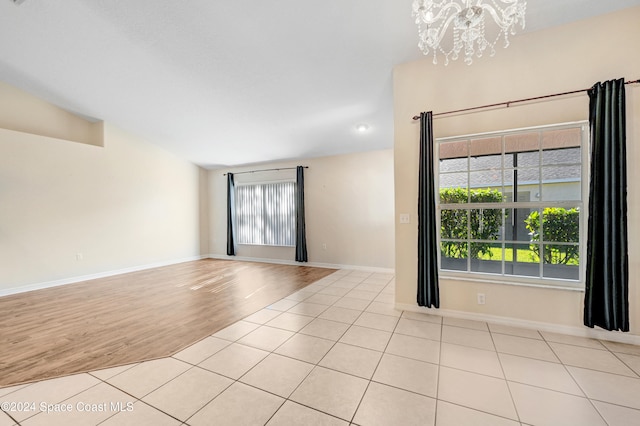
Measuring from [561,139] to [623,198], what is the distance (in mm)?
760

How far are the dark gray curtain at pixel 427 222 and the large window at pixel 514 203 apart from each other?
0.20 meters

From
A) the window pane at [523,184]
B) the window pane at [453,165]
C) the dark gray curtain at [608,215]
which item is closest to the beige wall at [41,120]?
the window pane at [453,165]

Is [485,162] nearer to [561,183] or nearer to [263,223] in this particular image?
[561,183]

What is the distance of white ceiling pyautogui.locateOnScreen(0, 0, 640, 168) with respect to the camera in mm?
2549

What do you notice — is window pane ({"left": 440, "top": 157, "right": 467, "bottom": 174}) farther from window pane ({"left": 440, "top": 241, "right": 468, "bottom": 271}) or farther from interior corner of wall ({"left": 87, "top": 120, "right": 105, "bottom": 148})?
interior corner of wall ({"left": 87, "top": 120, "right": 105, "bottom": 148})

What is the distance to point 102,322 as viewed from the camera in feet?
9.59

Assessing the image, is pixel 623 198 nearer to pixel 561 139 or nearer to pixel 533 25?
pixel 561 139

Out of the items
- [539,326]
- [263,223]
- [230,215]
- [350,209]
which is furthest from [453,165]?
[230,215]

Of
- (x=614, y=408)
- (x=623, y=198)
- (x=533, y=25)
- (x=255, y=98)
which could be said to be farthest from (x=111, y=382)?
(x=533, y=25)

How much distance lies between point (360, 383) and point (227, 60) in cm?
369

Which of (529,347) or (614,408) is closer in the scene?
(614,408)

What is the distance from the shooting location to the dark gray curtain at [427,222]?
292 cm

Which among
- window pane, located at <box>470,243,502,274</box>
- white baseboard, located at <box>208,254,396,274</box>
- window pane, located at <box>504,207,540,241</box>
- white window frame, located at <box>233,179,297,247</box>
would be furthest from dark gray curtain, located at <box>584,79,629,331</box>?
white window frame, located at <box>233,179,297,247</box>

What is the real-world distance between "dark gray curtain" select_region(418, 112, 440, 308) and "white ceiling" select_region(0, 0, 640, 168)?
3.22 feet
